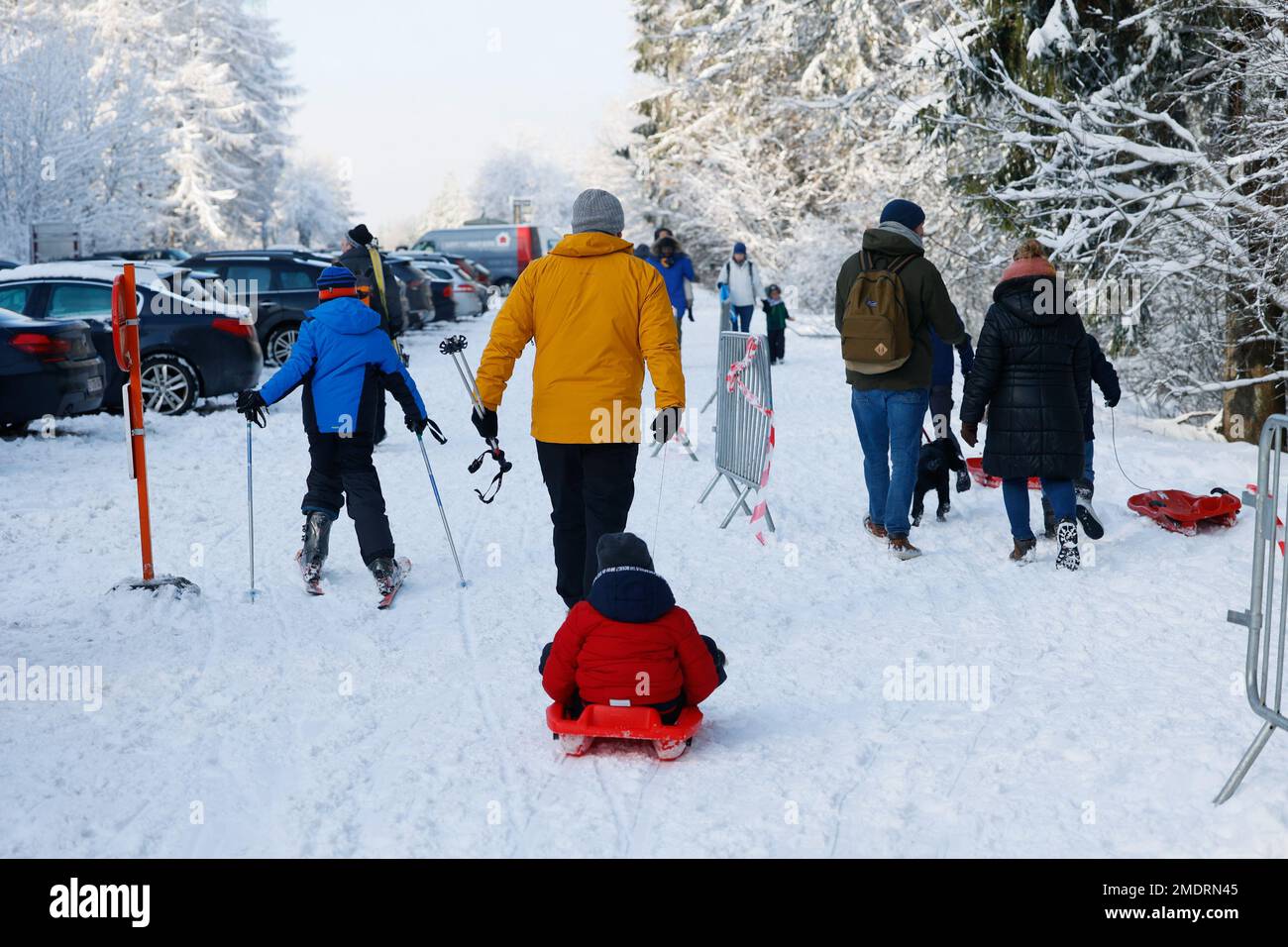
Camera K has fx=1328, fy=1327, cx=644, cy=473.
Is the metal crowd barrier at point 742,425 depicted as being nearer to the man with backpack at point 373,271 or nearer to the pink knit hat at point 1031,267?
the pink knit hat at point 1031,267

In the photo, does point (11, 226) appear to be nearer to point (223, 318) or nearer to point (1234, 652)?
point (223, 318)

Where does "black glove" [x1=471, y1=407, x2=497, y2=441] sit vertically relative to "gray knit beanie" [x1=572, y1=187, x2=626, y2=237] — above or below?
below

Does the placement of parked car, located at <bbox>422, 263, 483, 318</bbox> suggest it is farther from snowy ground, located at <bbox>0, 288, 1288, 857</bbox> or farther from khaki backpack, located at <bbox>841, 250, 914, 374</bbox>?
khaki backpack, located at <bbox>841, 250, 914, 374</bbox>

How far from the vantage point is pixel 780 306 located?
20.1m

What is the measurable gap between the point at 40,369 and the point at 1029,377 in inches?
344

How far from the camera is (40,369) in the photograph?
11.8m

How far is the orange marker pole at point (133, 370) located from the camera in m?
6.96

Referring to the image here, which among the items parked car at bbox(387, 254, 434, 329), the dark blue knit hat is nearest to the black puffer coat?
the dark blue knit hat

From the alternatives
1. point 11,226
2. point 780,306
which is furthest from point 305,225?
point 780,306

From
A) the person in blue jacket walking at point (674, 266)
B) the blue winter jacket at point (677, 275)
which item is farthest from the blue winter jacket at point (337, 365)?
the blue winter jacket at point (677, 275)

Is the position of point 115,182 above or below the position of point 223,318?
above

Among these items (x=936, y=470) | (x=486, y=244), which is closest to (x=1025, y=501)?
(x=936, y=470)

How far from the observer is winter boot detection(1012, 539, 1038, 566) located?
7.81 metres

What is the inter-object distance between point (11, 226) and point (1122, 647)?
32.7 metres
